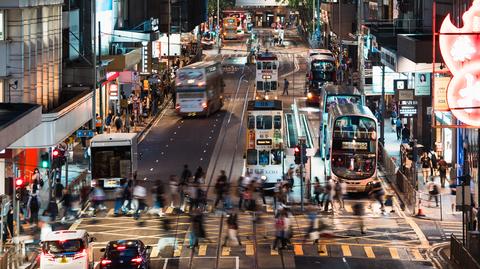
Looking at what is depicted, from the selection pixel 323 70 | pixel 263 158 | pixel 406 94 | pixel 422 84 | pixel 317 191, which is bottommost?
pixel 317 191

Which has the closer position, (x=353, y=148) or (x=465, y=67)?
(x=465, y=67)

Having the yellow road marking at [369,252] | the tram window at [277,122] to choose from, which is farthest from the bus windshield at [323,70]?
the yellow road marking at [369,252]

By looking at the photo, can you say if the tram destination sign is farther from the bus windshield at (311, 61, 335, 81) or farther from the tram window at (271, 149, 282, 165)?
the bus windshield at (311, 61, 335, 81)

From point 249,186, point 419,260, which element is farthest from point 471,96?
point 249,186

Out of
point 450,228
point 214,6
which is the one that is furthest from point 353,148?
point 214,6

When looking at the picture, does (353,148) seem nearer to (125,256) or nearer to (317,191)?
(317,191)

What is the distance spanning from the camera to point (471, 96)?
3394 cm

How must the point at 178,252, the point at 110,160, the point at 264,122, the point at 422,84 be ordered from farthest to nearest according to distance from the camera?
the point at 422,84
the point at 264,122
the point at 110,160
the point at 178,252

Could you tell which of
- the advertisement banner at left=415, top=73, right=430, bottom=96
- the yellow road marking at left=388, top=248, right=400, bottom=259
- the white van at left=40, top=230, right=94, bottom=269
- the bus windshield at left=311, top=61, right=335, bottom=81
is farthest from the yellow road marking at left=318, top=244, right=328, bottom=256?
the bus windshield at left=311, top=61, right=335, bottom=81

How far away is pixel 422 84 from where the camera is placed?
60.9 metres

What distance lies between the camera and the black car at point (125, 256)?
34500 mm

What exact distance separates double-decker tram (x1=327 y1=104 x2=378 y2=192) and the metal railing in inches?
554

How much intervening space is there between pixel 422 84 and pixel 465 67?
2701cm

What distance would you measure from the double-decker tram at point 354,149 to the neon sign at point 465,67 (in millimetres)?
18184
